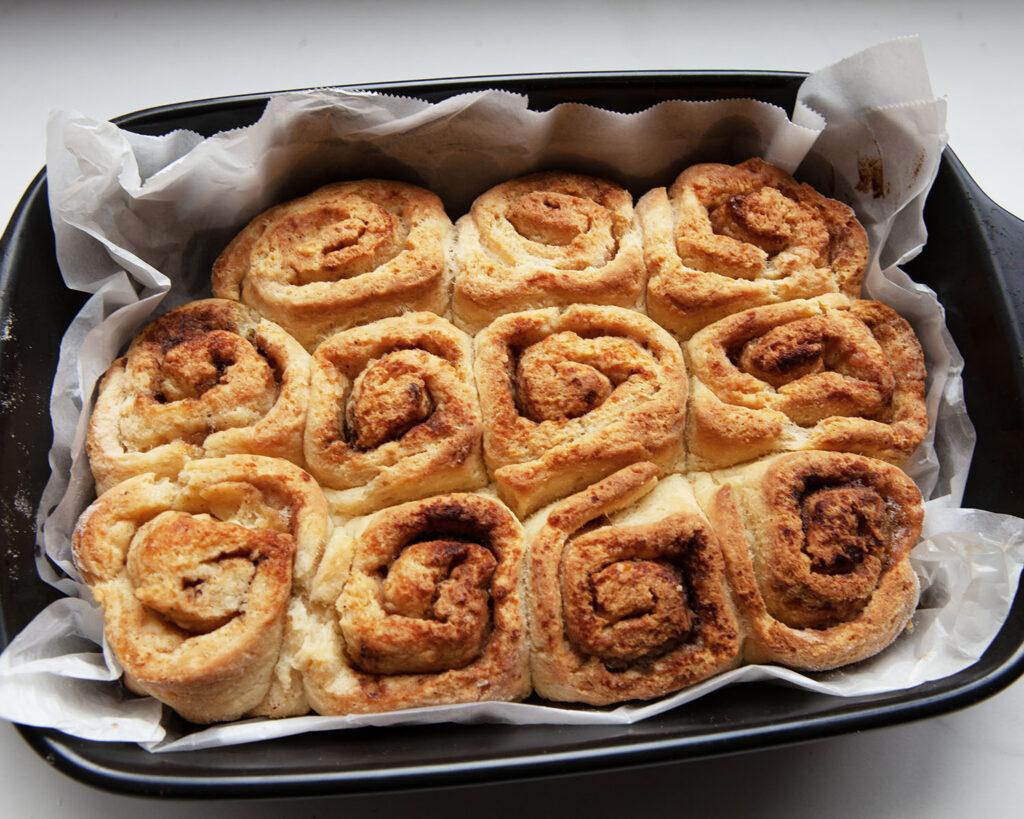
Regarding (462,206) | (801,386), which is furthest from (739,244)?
(462,206)

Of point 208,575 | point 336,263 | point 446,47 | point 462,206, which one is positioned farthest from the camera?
point 446,47

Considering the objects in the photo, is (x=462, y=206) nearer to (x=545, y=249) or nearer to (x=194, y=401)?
(x=545, y=249)

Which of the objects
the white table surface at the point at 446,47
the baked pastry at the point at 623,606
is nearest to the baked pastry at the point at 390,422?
the baked pastry at the point at 623,606

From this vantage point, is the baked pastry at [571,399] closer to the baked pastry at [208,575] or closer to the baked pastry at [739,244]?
the baked pastry at [739,244]

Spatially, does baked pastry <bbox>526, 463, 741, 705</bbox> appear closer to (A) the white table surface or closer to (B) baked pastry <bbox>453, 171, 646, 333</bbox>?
(B) baked pastry <bbox>453, 171, 646, 333</bbox>

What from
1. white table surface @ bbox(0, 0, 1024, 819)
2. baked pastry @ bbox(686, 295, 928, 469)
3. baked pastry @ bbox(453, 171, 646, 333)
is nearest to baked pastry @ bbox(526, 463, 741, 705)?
baked pastry @ bbox(686, 295, 928, 469)

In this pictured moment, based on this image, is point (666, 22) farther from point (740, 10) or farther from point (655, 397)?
point (655, 397)
